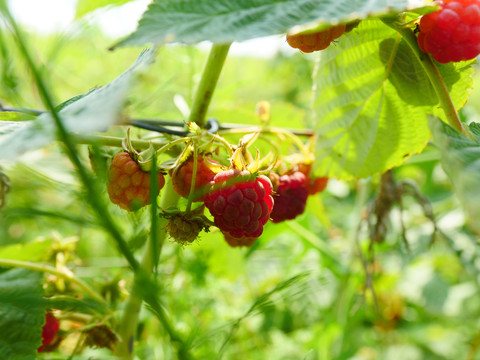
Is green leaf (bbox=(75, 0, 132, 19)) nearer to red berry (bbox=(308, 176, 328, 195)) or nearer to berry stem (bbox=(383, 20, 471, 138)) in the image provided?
berry stem (bbox=(383, 20, 471, 138))

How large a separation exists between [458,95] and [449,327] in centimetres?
116

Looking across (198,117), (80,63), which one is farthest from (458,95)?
(80,63)

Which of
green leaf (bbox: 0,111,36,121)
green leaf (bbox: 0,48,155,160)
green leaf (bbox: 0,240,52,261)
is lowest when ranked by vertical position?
green leaf (bbox: 0,240,52,261)

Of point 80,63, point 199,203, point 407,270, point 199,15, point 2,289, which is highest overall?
point 199,15

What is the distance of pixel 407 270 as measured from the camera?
1611mm

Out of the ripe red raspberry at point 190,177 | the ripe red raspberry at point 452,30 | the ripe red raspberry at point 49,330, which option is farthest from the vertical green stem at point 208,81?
the ripe red raspberry at point 49,330

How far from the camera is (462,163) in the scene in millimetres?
415

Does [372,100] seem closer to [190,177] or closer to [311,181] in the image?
[311,181]

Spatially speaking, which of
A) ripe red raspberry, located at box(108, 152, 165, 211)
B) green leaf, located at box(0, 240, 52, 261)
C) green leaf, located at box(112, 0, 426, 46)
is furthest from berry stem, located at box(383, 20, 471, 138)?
green leaf, located at box(0, 240, 52, 261)

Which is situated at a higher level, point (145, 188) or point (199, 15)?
point (199, 15)

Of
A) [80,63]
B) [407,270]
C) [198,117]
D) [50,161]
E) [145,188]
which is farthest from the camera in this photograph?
[80,63]

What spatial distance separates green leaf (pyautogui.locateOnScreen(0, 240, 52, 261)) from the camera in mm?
793

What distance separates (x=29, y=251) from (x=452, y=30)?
707 mm

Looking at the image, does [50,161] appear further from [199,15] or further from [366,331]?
[366,331]
